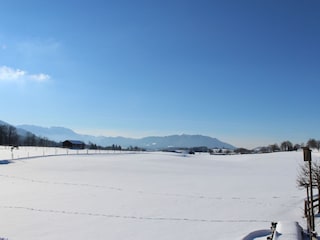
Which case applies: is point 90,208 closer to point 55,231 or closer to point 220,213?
point 55,231

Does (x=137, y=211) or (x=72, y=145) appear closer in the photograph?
(x=137, y=211)

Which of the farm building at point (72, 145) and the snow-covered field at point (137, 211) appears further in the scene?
the farm building at point (72, 145)

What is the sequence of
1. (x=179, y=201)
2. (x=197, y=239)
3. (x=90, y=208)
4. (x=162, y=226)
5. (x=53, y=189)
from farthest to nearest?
1. (x=53, y=189)
2. (x=179, y=201)
3. (x=90, y=208)
4. (x=162, y=226)
5. (x=197, y=239)

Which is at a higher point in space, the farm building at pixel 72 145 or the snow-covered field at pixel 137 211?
the farm building at pixel 72 145

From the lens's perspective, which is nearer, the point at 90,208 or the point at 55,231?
the point at 55,231

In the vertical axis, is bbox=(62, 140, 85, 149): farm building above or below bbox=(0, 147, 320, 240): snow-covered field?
above

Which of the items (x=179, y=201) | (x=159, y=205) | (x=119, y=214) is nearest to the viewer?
(x=119, y=214)

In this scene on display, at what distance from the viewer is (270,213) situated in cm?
1955

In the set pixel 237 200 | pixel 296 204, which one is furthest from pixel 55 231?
pixel 296 204

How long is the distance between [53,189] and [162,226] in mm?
13959

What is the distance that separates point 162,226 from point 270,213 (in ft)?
24.9

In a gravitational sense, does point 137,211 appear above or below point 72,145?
below

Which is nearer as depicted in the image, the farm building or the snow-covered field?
the snow-covered field

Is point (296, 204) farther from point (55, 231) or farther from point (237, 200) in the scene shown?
point (55, 231)
